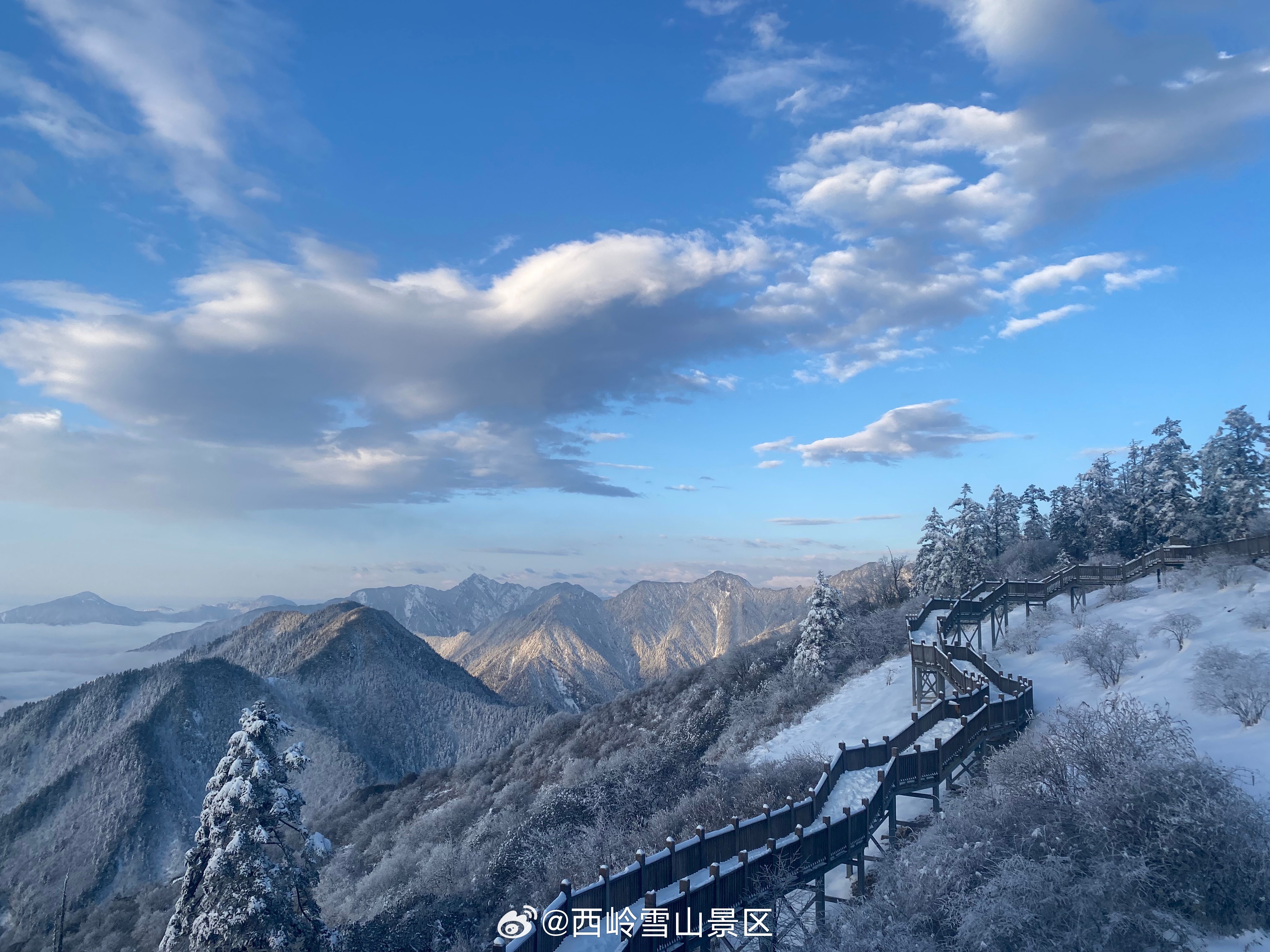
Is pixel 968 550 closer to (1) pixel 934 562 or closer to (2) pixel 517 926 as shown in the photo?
(1) pixel 934 562

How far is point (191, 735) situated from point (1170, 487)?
141 metres

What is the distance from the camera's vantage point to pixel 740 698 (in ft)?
131

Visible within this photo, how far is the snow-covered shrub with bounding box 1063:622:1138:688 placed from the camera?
2091cm

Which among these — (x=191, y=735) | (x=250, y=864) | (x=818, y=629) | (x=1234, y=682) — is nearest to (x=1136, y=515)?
(x=818, y=629)

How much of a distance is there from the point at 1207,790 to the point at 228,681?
6072 inches

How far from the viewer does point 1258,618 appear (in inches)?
829

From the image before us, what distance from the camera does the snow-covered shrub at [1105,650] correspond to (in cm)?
2091

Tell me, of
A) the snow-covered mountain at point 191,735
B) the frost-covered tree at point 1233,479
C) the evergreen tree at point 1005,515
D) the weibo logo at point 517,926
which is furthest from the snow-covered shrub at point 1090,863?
the snow-covered mountain at point 191,735

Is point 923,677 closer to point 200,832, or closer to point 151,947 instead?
point 200,832

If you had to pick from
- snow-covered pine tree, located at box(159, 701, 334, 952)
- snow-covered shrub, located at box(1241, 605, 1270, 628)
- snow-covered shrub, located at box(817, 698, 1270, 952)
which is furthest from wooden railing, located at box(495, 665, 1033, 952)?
snow-covered pine tree, located at box(159, 701, 334, 952)

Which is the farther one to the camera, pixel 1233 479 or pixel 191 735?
pixel 191 735

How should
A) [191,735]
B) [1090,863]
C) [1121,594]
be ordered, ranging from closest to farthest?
1. [1090,863]
2. [1121,594]
3. [191,735]

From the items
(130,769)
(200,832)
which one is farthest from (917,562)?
(130,769)

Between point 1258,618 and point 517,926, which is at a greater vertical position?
point 1258,618
